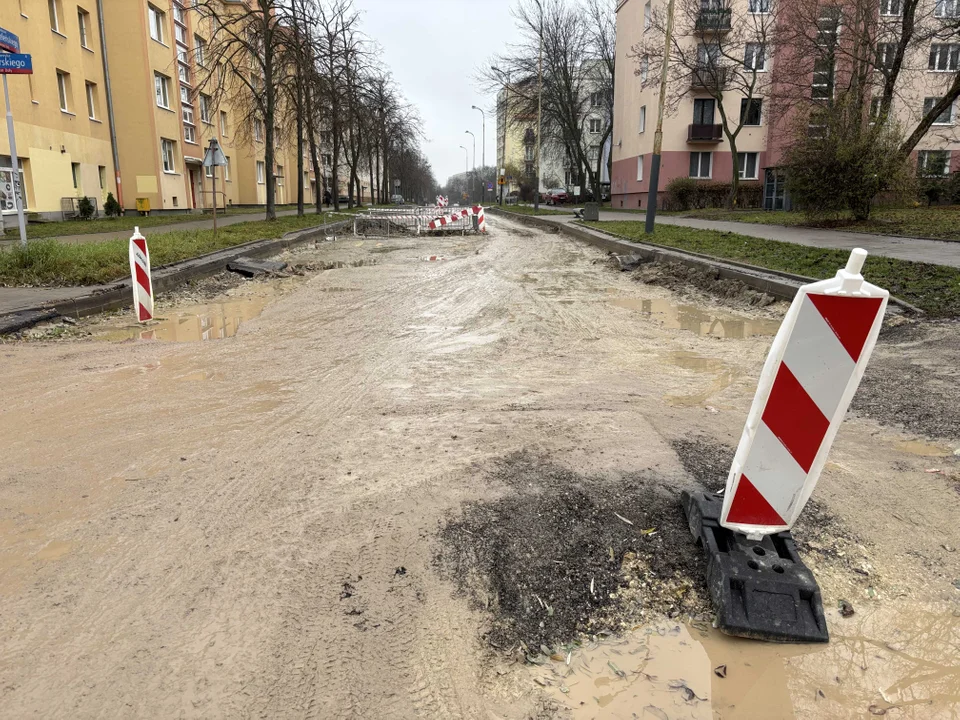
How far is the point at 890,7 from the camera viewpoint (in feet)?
78.6

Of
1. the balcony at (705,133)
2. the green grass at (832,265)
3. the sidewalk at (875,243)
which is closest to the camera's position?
the green grass at (832,265)

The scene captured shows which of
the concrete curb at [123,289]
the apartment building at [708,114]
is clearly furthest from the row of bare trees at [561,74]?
the concrete curb at [123,289]

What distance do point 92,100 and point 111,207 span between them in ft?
16.0

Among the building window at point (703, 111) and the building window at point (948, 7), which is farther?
the building window at point (703, 111)

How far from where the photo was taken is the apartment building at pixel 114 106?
23422mm

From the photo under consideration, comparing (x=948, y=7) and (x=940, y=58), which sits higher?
(x=940, y=58)

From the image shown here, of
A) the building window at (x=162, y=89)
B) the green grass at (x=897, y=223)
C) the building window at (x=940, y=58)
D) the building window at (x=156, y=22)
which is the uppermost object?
the building window at (x=156, y=22)

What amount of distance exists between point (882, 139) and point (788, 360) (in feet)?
61.6

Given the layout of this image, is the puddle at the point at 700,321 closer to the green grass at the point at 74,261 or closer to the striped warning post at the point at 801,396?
the striped warning post at the point at 801,396

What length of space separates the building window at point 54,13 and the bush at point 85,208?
6.28 meters

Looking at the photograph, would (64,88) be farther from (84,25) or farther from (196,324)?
(196,324)

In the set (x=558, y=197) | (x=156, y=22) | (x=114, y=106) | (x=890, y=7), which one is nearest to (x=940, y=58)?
(x=890, y=7)

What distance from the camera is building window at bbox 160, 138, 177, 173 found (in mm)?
31811

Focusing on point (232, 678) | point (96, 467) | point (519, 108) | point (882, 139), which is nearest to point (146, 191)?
point (519, 108)
